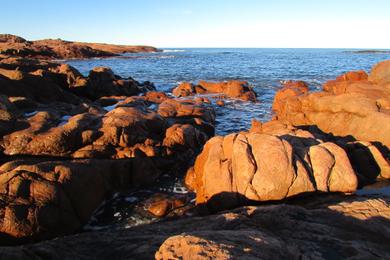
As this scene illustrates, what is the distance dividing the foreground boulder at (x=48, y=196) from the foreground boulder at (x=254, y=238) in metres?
2.54

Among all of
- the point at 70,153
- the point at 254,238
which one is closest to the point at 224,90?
the point at 70,153

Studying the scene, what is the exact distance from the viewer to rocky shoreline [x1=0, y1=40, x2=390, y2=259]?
5.95 metres

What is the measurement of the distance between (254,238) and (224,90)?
27901mm

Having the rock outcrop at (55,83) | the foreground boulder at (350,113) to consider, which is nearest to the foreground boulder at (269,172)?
the foreground boulder at (350,113)

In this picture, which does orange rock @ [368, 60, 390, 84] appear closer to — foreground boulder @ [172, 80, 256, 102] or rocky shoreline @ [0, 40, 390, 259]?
rocky shoreline @ [0, 40, 390, 259]

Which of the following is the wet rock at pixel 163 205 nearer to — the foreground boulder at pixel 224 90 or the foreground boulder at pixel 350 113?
the foreground boulder at pixel 350 113

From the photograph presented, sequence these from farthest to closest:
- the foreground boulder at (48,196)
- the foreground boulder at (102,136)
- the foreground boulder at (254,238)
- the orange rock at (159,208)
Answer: the foreground boulder at (102,136) → the orange rock at (159,208) → the foreground boulder at (48,196) → the foreground boulder at (254,238)

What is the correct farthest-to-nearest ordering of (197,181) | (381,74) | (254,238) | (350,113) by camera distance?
(381,74)
(350,113)
(197,181)
(254,238)

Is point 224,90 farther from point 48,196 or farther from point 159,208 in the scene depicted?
point 48,196

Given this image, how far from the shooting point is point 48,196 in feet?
29.8

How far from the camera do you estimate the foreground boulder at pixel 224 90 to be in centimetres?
3019

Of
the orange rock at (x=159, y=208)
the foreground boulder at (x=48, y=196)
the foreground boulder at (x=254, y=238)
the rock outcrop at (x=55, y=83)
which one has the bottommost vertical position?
the orange rock at (x=159, y=208)

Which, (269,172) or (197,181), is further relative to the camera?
(197,181)

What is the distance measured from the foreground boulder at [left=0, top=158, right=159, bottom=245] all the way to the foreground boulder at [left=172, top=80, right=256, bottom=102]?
66.4 ft
